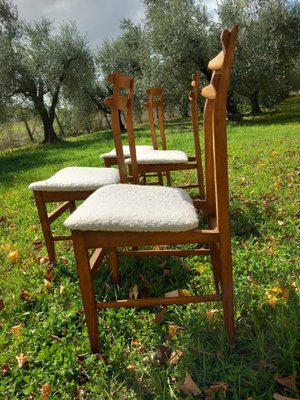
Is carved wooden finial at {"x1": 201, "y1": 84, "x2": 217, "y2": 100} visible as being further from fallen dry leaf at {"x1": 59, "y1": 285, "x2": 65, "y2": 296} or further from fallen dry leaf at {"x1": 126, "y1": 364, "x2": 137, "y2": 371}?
fallen dry leaf at {"x1": 59, "y1": 285, "x2": 65, "y2": 296}

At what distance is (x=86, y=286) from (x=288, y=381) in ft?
3.02

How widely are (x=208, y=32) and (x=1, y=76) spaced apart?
7.78 metres

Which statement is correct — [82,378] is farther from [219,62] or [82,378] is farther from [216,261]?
[219,62]

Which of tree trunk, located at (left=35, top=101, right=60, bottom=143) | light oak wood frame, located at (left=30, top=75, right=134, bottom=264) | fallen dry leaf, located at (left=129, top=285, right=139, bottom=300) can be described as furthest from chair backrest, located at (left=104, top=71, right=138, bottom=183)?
tree trunk, located at (left=35, top=101, right=60, bottom=143)

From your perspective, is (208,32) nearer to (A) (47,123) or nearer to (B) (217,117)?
(A) (47,123)

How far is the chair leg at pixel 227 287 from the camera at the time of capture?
1414 millimetres

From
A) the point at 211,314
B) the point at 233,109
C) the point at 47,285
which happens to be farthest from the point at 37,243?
the point at 233,109

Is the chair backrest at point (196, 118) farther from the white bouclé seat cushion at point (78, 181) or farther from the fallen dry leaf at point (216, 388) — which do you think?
the fallen dry leaf at point (216, 388)

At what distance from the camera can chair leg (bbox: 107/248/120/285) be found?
206 centimetres

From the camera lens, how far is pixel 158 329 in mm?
1736

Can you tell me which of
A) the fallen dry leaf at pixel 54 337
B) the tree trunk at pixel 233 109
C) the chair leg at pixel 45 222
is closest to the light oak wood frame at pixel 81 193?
the chair leg at pixel 45 222

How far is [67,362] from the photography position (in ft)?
5.13

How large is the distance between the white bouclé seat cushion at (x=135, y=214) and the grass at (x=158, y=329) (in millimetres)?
630

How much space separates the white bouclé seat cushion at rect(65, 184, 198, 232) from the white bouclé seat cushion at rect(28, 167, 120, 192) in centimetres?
55
